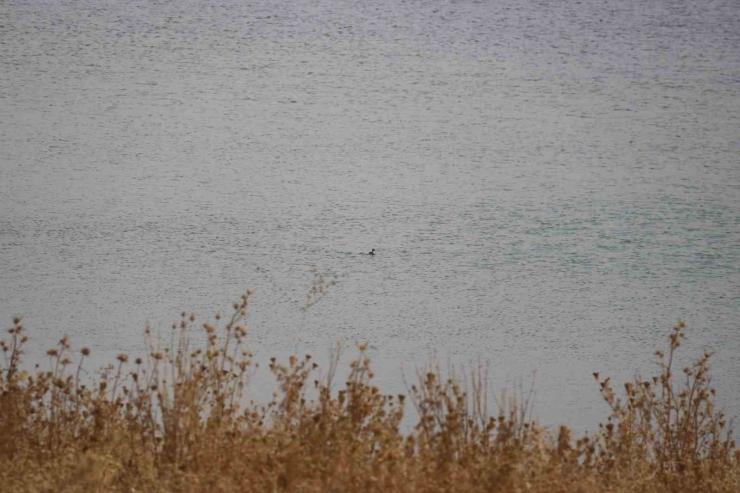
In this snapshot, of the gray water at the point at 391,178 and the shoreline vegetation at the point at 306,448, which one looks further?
the gray water at the point at 391,178

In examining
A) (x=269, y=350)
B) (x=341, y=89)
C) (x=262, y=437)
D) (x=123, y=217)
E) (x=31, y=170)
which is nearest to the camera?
(x=262, y=437)

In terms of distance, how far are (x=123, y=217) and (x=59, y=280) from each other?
617 millimetres

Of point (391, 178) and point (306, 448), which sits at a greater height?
point (391, 178)

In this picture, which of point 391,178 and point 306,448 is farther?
point 391,178

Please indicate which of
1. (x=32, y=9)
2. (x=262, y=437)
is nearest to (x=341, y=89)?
(x=32, y=9)

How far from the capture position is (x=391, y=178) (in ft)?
18.3

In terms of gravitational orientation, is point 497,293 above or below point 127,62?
below

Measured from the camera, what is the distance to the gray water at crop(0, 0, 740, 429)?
4633 mm

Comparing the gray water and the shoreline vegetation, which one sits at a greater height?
the gray water

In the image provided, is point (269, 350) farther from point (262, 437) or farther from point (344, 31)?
point (344, 31)

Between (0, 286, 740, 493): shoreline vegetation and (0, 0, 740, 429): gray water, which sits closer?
(0, 286, 740, 493): shoreline vegetation

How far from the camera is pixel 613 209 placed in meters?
5.51

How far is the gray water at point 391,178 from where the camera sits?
4.63 meters

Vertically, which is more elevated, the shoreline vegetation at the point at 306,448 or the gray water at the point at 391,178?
the gray water at the point at 391,178
